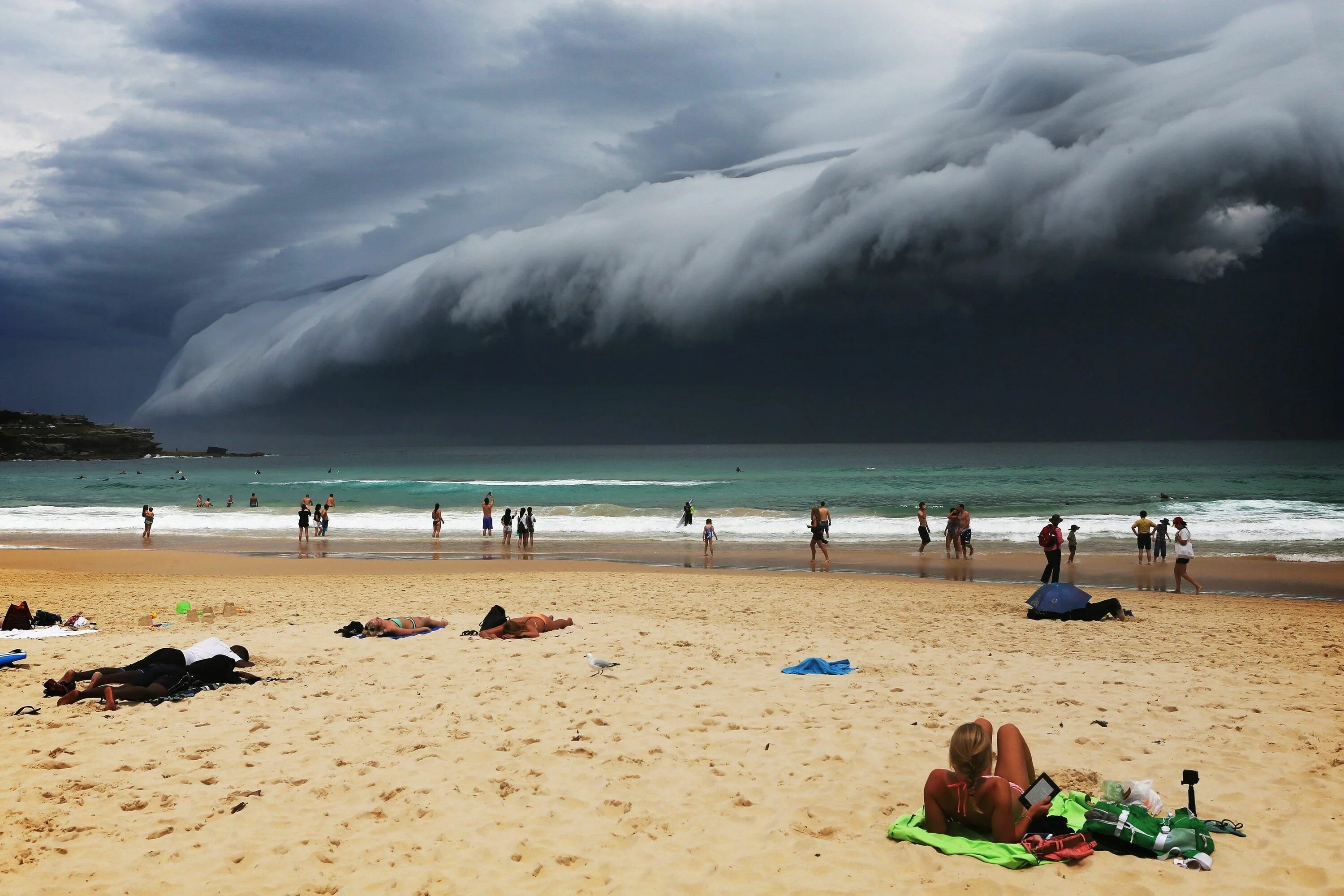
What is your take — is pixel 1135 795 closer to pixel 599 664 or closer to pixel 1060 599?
pixel 599 664

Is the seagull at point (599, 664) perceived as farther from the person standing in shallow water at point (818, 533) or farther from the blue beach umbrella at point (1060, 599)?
the person standing in shallow water at point (818, 533)

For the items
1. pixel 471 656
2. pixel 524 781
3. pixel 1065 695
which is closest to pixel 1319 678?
pixel 1065 695

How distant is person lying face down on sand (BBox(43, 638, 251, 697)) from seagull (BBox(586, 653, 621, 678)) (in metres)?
4.03

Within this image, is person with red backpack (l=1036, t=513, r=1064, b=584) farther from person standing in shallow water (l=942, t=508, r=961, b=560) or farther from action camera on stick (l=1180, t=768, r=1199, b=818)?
action camera on stick (l=1180, t=768, r=1199, b=818)

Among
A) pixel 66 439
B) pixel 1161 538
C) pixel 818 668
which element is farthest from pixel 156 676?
pixel 66 439

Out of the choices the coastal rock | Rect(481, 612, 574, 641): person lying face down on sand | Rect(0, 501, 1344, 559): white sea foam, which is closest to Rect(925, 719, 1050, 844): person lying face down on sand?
Rect(481, 612, 574, 641): person lying face down on sand

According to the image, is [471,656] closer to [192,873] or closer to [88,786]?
[88,786]

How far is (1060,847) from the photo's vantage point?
17.6ft

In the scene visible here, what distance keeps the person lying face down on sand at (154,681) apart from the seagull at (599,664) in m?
3.74

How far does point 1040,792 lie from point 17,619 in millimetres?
13698

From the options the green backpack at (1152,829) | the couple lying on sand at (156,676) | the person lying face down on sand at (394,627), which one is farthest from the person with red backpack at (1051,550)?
the couple lying on sand at (156,676)

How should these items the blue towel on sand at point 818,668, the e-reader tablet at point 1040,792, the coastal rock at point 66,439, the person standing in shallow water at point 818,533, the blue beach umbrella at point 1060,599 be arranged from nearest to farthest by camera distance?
the e-reader tablet at point 1040,792, the blue towel on sand at point 818,668, the blue beach umbrella at point 1060,599, the person standing in shallow water at point 818,533, the coastal rock at point 66,439

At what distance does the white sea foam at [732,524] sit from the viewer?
3241 centimetres

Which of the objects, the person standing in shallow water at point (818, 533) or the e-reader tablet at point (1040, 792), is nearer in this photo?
the e-reader tablet at point (1040, 792)
